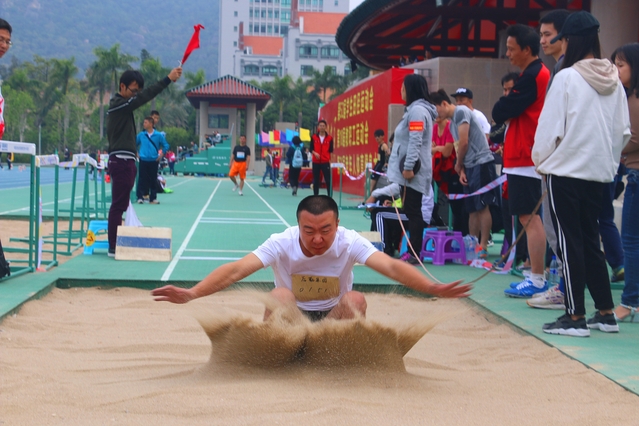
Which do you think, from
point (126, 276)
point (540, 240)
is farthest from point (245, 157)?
point (540, 240)

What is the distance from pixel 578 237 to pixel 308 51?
139 metres

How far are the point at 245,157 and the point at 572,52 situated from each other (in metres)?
18.9

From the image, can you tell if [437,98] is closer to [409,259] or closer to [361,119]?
[409,259]

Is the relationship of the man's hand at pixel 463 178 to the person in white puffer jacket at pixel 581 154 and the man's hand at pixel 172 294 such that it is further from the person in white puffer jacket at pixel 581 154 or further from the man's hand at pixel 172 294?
A: the man's hand at pixel 172 294

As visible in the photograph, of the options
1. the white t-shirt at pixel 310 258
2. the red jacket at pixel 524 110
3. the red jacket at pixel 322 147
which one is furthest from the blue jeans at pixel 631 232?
the red jacket at pixel 322 147

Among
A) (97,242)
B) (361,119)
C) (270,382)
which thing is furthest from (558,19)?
(361,119)

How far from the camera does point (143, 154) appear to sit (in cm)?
1645

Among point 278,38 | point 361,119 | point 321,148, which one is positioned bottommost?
point 321,148

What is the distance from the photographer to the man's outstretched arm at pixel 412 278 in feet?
12.0

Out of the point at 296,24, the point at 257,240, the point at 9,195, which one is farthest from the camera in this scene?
the point at 296,24

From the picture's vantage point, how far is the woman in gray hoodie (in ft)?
26.5

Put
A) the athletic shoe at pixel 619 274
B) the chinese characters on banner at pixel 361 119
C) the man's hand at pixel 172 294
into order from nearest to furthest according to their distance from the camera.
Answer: the man's hand at pixel 172 294
the athletic shoe at pixel 619 274
the chinese characters on banner at pixel 361 119

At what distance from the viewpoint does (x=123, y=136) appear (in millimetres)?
8383

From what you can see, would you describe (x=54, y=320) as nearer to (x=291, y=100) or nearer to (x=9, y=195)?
(x=9, y=195)
